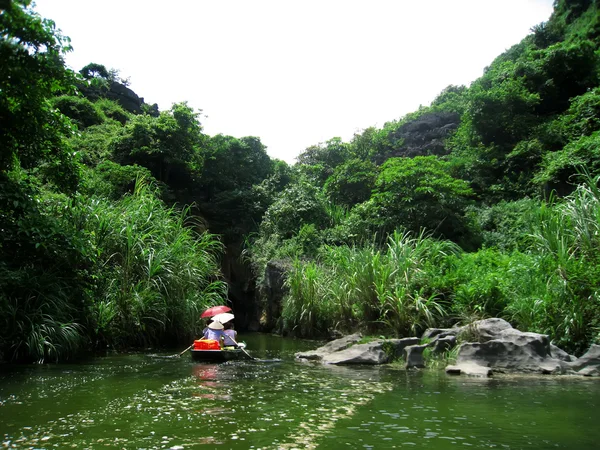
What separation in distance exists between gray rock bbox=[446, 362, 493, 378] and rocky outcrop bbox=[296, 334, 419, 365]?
4.64 feet

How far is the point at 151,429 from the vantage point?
4.05 m

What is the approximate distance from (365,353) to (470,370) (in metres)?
1.97

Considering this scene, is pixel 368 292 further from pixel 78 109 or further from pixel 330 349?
pixel 78 109

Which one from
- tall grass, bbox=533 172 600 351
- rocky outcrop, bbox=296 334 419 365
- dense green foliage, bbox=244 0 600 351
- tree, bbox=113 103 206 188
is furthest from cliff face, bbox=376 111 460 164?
rocky outcrop, bbox=296 334 419 365

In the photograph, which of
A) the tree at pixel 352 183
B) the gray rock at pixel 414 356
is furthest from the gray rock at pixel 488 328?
the tree at pixel 352 183

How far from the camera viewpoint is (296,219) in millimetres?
17766

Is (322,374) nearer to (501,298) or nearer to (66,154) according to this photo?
(501,298)

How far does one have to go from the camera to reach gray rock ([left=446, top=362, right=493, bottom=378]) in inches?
269

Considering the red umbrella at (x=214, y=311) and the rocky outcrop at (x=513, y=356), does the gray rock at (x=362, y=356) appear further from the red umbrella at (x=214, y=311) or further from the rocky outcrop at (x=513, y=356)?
the red umbrella at (x=214, y=311)

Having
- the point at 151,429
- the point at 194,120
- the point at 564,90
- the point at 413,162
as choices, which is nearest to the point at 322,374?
the point at 151,429

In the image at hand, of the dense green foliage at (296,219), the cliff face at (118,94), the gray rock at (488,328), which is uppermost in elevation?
the cliff face at (118,94)

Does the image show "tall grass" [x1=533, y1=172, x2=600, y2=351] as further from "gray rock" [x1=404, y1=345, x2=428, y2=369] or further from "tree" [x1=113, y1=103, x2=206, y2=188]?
"tree" [x1=113, y1=103, x2=206, y2=188]

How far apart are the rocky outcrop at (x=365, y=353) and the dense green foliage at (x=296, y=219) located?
1.45 m

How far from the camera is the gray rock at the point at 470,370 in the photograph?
22.4 ft
